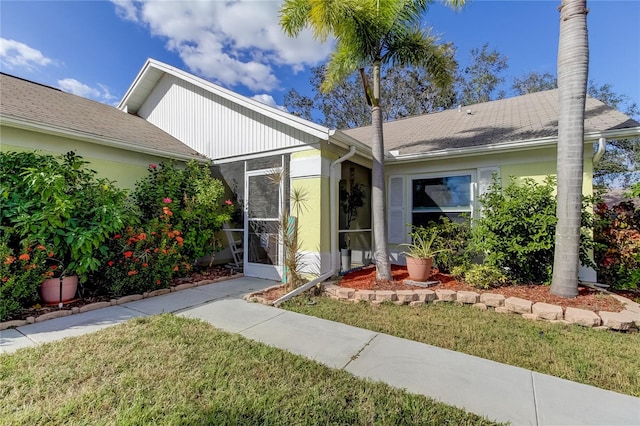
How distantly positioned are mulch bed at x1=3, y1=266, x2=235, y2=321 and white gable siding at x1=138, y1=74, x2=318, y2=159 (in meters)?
2.98

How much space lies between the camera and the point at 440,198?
7.57 m

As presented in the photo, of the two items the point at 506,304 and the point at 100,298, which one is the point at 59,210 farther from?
the point at 506,304

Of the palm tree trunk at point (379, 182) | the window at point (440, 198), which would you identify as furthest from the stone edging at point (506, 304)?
the window at point (440, 198)

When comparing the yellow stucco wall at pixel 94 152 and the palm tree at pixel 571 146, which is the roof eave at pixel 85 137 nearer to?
the yellow stucco wall at pixel 94 152

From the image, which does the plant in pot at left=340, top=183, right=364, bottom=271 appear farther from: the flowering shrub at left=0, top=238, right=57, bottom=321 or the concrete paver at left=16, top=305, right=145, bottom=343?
the flowering shrub at left=0, top=238, right=57, bottom=321

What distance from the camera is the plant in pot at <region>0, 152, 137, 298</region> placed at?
4.34m

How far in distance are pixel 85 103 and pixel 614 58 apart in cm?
1671

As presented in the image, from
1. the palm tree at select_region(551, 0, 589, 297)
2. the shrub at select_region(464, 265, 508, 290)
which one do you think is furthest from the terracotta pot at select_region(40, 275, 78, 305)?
the palm tree at select_region(551, 0, 589, 297)

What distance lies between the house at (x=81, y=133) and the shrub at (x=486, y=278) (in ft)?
22.5

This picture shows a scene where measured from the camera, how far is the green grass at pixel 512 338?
2.88 m

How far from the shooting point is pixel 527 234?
17.6 ft

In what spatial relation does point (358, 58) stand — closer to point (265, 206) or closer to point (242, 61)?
point (265, 206)

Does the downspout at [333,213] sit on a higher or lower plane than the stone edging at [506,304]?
higher

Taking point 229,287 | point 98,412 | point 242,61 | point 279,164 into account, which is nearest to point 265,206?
point 279,164
